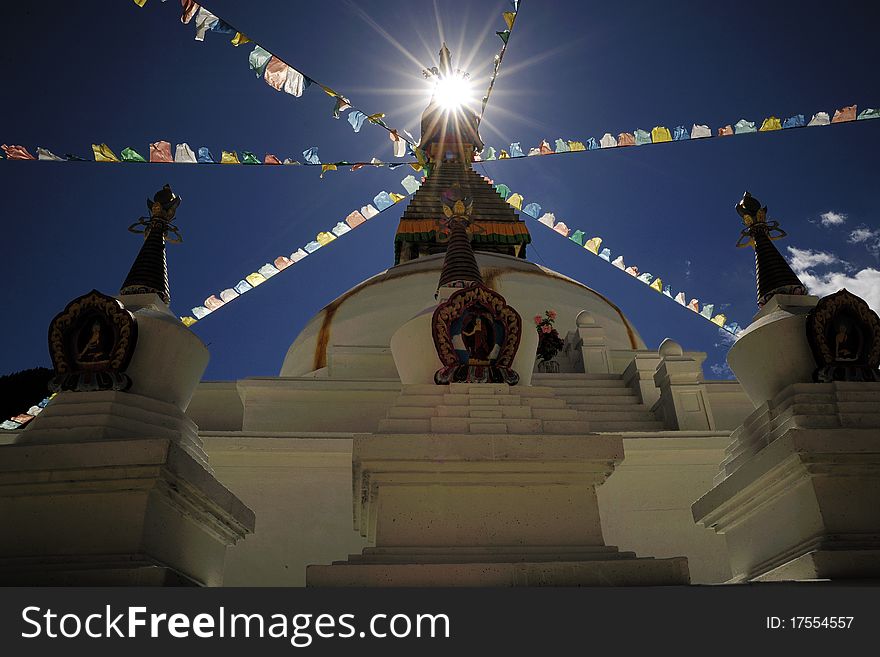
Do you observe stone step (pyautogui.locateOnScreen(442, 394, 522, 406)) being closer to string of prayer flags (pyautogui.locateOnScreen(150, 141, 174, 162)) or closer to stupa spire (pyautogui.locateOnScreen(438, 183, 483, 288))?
stupa spire (pyautogui.locateOnScreen(438, 183, 483, 288))

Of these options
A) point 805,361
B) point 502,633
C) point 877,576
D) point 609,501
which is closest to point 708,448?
point 609,501

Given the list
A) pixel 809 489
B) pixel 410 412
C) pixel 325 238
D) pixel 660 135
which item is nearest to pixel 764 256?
pixel 809 489

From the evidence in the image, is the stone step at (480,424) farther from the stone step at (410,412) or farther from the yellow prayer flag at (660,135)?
the yellow prayer flag at (660,135)

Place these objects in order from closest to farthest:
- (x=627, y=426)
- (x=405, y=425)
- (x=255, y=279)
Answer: (x=405, y=425) < (x=627, y=426) < (x=255, y=279)

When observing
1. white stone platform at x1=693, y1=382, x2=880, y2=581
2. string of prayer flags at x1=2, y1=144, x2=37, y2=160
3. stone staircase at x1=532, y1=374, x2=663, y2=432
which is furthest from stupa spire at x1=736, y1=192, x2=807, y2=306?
string of prayer flags at x1=2, y1=144, x2=37, y2=160

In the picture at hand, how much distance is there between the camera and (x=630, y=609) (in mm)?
2422

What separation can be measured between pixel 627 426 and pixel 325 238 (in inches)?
287

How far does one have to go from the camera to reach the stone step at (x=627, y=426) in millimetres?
8562

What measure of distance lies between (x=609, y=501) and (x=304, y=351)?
25.8 ft

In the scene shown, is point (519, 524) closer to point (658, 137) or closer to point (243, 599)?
point (243, 599)

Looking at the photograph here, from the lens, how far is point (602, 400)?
30.6ft

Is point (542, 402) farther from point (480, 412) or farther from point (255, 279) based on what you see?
point (255, 279)

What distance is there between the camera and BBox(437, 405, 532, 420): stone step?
4.17 meters

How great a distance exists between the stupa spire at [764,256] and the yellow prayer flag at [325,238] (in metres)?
A: 9.01
